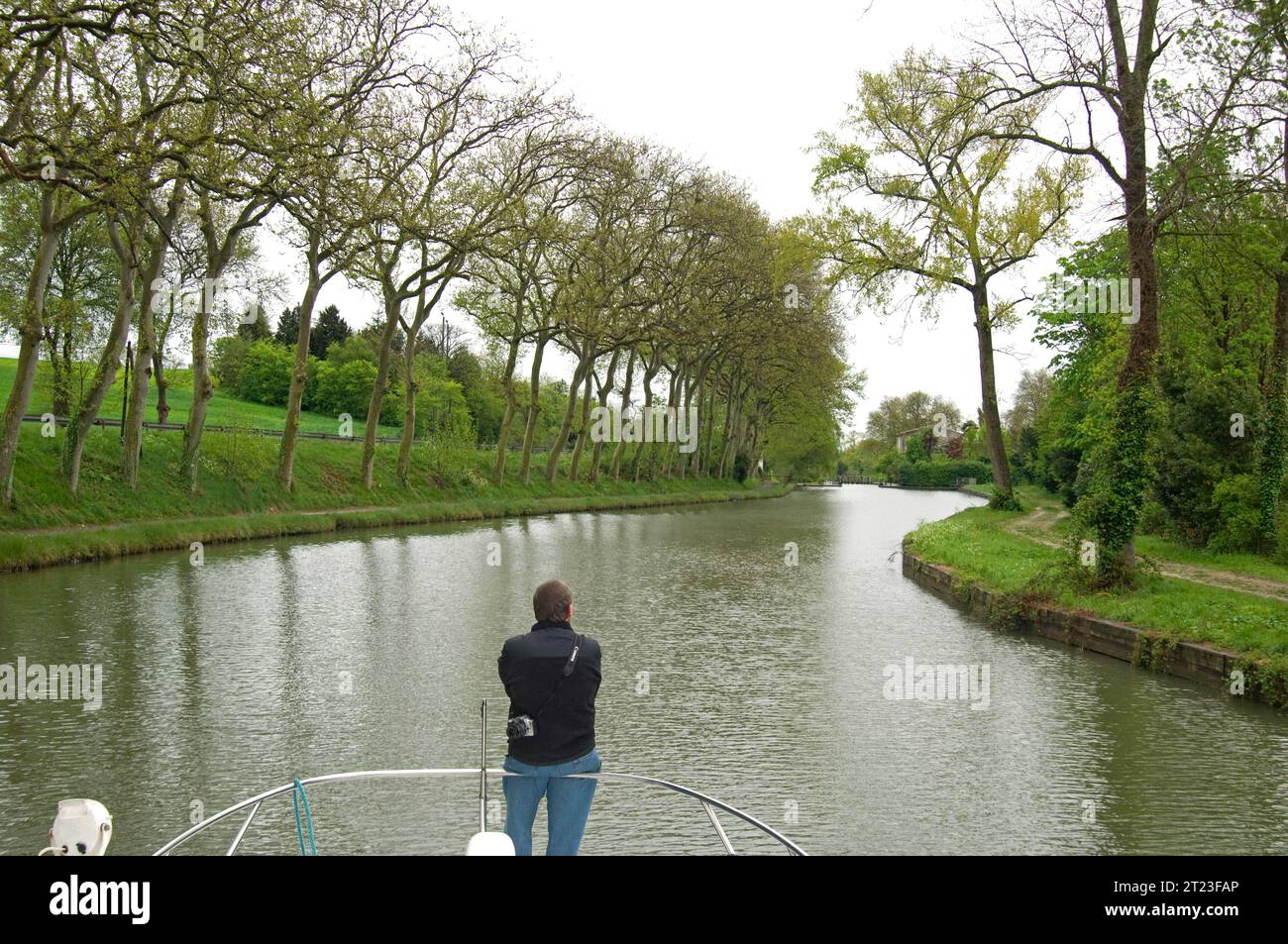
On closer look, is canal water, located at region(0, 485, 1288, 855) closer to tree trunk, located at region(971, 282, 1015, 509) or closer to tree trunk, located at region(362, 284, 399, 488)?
tree trunk, located at region(971, 282, 1015, 509)

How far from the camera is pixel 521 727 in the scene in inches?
218

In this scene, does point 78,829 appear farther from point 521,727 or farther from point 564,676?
point 564,676

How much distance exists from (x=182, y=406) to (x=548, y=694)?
66.0m

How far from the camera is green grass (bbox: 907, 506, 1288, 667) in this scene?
13.1 meters

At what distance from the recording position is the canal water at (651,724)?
7793 millimetres

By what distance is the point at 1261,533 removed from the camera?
22.2 m

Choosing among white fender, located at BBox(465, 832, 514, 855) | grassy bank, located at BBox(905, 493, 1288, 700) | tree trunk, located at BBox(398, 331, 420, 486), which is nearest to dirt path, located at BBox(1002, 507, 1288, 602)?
grassy bank, located at BBox(905, 493, 1288, 700)

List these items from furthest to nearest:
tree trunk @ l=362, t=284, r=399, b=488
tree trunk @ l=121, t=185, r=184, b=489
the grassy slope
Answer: tree trunk @ l=362, t=284, r=399, b=488 → tree trunk @ l=121, t=185, r=184, b=489 → the grassy slope

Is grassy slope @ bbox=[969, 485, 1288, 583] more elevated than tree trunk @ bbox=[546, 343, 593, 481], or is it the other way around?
tree trunk @ bbox=[546, 343, 593, 481]

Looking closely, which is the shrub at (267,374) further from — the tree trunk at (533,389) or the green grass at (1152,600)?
the green grass at (1152,600)

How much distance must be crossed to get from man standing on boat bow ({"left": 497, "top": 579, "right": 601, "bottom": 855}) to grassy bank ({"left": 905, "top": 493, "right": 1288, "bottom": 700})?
969 cm

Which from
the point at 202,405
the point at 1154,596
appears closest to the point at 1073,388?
the point at 1154,596

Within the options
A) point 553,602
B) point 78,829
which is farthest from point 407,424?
point 78,829
